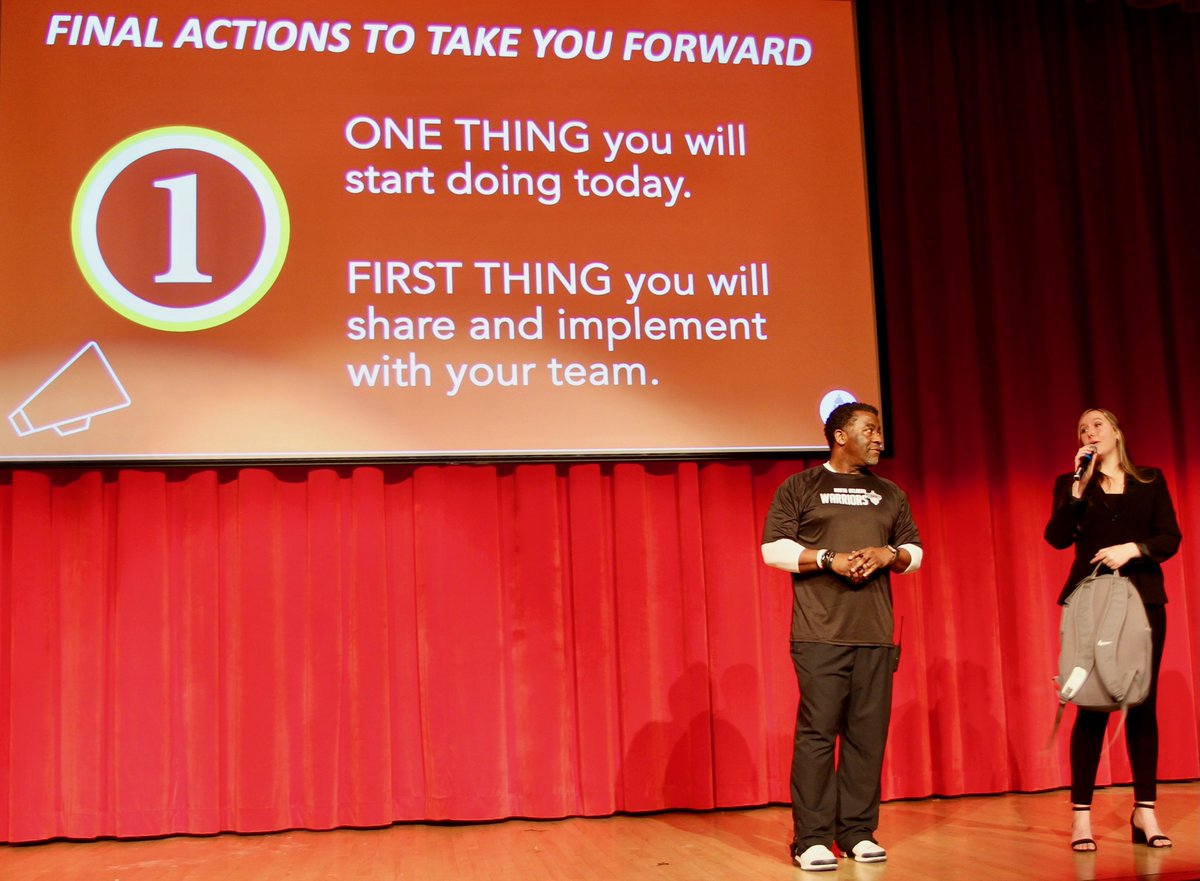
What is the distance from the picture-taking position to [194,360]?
4.02 metres

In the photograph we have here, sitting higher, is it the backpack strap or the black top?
the black top

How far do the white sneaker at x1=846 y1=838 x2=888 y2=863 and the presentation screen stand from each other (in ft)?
4.98

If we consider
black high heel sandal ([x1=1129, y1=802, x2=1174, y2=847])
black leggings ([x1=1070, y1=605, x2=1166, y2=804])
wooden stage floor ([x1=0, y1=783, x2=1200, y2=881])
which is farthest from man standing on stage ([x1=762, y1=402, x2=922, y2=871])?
black high heel sandal ([x1=1129, y1=802, x2=1174, y2=847])

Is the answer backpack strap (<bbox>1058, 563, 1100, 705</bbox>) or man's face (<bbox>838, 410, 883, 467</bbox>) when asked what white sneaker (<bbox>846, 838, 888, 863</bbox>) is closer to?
backpack strap (<bbox>1058, 563, 1100, 705</bbox>)

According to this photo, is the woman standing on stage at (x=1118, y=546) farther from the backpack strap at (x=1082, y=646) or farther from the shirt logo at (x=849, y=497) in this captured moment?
the shirt logo at (x=849, y=497)

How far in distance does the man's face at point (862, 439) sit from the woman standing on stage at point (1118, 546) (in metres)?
0.61

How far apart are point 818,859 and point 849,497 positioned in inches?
39.4

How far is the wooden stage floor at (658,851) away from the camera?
10.4 ft

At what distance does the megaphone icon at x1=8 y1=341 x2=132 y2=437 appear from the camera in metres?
3.91

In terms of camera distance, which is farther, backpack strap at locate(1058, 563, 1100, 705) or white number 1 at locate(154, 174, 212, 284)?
white number 1 at locate(154, 174, 212, 284)

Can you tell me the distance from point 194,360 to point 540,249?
4.20ft

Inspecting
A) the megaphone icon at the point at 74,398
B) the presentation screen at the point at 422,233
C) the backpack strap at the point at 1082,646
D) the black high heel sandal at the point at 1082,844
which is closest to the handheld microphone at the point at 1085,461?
the backpack strap at the point at 1082,646

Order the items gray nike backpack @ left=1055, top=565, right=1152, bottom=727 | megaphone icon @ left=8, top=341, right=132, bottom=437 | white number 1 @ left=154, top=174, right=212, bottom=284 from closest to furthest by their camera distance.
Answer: gray nike backpack @ left=1055, top=565, right=1152, bottom=727 < megaphone icon @ left=8, top=341, right=132, bottom=437 < white number 1 @ left=154, top=174, right=212, bottom=284

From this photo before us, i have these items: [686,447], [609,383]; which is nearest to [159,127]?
[609,383]
